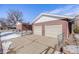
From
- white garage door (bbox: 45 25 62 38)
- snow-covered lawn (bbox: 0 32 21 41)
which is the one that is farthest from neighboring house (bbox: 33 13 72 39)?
snow-covered lawn (bbox: 0 32 21 41)

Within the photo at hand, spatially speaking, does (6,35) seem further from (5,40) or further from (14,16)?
(14,16)

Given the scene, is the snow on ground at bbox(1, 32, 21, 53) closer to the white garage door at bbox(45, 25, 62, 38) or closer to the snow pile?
the white garage door at bbox(45, 25, 62, 38)

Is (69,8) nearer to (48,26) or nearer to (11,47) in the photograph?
(48,26)

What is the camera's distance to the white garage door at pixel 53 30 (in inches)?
82.0

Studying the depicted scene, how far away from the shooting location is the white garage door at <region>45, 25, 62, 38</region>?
2.08 m

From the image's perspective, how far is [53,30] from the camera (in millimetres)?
2098

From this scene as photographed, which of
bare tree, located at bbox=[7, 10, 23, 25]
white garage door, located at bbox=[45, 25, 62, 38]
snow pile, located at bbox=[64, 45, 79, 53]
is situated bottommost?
snow pile, located at bbox=[64, 45, 79, 53]

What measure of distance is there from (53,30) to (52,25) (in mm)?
72

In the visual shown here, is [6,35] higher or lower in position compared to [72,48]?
higher

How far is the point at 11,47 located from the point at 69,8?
0.97 m

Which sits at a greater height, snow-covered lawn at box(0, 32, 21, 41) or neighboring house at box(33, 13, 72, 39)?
neighboring house at box(33, 13, 72, 39)

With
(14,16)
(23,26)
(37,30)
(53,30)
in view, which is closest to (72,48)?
(53,30)

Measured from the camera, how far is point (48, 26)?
83.4 inches
